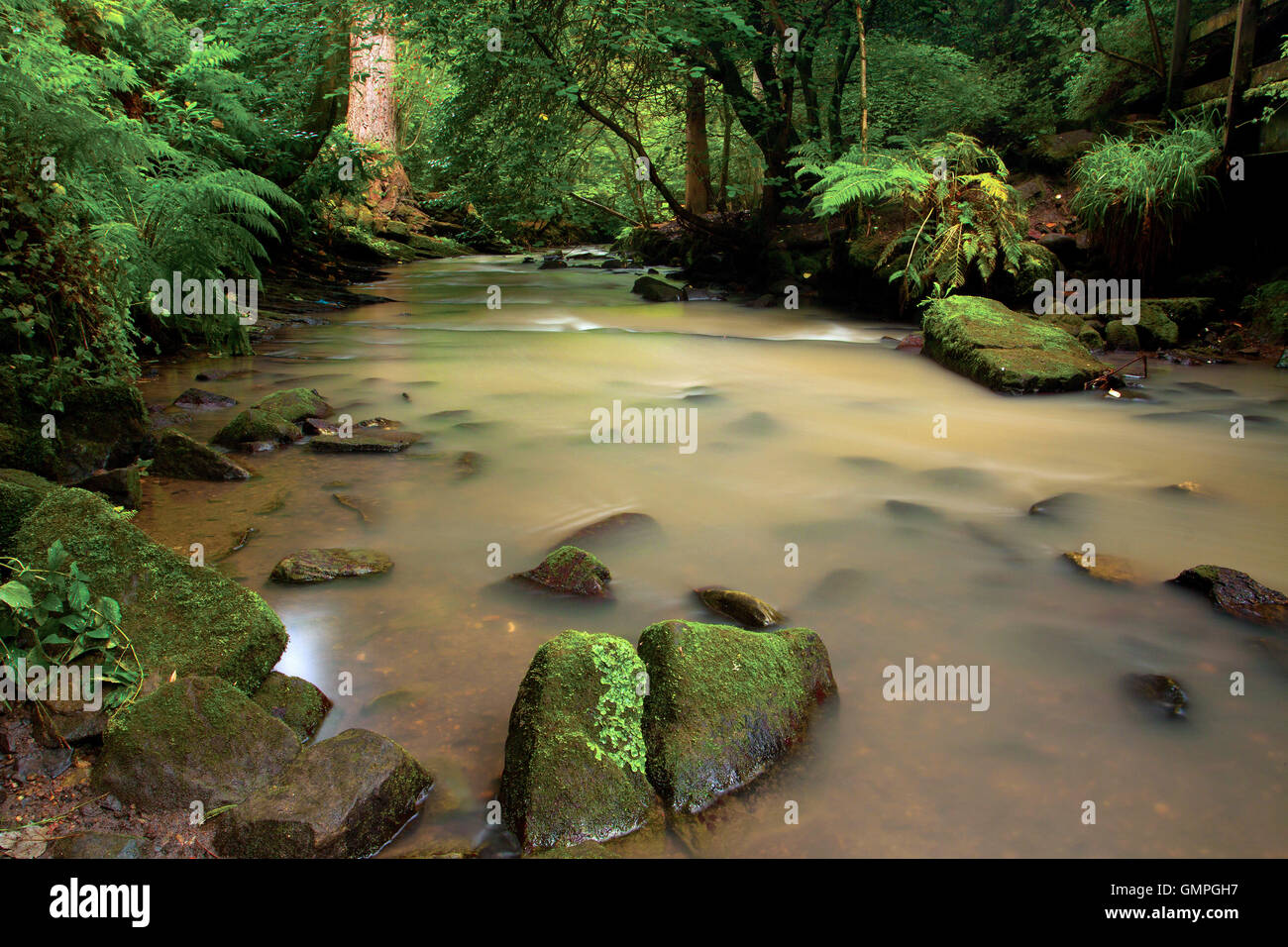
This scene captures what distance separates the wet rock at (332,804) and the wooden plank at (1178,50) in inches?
499

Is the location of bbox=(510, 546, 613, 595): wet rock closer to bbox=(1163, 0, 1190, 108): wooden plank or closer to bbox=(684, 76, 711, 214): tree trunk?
bbox=(684, 76, 711, 214): tree trunk

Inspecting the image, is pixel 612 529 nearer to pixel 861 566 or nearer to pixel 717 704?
pixel 861 566

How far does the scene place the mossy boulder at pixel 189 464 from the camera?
4.72 metres

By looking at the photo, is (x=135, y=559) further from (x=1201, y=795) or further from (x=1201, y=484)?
(x=1201, y=484)

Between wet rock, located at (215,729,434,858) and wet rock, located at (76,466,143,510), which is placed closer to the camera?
wet rock, located at (215,729,434,858)

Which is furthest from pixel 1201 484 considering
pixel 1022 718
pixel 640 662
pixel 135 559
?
pixel 135 559

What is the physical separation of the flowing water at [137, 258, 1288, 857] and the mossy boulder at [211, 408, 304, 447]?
0.17 meters

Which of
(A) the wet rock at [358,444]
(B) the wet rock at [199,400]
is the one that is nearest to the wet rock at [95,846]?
(A) the wet rock at [358,444]

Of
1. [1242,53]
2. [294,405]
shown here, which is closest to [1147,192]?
[1242,53]

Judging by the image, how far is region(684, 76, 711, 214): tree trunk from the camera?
13.9 meters

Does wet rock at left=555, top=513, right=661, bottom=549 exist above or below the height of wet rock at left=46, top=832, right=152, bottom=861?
above

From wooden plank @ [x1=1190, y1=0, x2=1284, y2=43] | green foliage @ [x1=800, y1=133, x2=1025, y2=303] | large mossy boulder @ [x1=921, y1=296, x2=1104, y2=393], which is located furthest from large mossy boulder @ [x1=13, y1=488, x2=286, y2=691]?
wooden plank @ [x1=1190, y1=0, x2=1284, y2=43]

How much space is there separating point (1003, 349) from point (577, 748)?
270 inches

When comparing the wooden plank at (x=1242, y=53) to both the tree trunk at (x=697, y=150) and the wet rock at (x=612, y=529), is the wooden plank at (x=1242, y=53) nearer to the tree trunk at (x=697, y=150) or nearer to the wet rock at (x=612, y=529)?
the tree trunk at (x=697, y=150)
